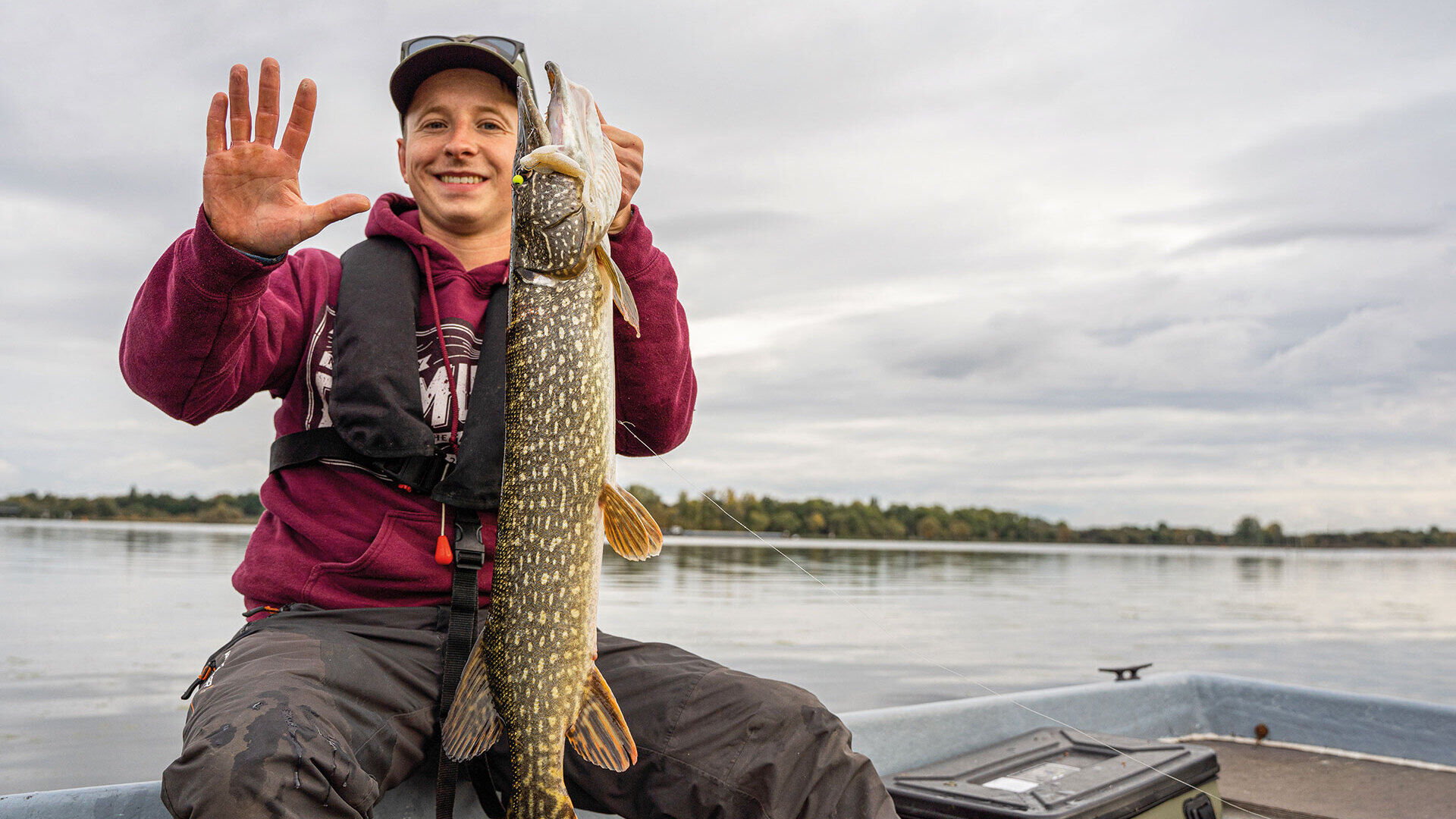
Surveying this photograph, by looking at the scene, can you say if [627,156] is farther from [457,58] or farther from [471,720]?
[471,720]

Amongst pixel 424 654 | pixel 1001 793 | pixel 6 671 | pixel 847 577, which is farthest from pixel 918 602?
pixel 424 654

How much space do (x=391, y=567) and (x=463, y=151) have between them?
1301 mm

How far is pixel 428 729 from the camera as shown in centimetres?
229

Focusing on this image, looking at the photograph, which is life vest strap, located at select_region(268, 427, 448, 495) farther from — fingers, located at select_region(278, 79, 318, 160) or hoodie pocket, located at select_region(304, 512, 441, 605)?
fingers, located at select_region(278, 79, 318, 160)

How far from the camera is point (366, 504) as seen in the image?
2.47 metres

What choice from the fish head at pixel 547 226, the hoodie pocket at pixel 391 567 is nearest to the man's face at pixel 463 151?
the fish head at pixel 547 226

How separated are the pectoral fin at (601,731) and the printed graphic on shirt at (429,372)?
0.82m

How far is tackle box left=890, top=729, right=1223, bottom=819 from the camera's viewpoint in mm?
2977

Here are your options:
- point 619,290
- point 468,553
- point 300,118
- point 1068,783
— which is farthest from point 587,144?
point 1068,783

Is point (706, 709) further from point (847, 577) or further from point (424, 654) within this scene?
point (847, 577)

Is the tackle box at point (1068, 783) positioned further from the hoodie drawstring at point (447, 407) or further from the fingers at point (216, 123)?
the fingers at point (216, 123)

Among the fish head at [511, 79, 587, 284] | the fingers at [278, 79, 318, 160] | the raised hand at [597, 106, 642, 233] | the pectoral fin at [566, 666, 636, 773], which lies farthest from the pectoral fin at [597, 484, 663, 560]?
the fingers at [278, 79, 318, 160]

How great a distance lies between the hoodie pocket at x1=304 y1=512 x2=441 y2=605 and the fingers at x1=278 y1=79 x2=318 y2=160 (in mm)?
928

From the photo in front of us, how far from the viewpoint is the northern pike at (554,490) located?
2.12 metres
